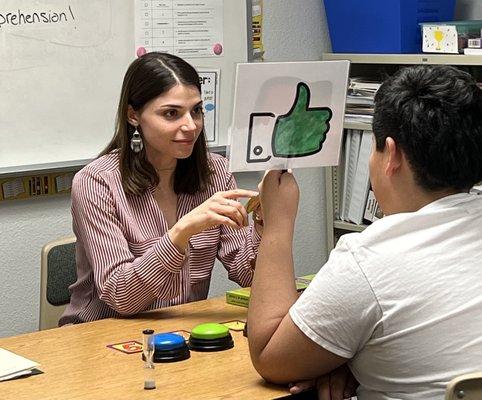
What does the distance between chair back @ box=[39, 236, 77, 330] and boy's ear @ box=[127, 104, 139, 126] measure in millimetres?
410

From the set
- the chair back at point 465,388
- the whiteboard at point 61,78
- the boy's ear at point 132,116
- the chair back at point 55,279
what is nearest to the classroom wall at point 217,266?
the whiteboard at point 61,78

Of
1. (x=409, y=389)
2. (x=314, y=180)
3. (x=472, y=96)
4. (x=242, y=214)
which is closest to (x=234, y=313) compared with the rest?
(x=242, y=214)

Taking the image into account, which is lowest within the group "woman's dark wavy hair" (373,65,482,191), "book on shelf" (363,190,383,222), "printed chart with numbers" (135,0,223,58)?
"book on shelf" (363,190,383,222)

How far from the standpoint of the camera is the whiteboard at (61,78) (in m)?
3.18

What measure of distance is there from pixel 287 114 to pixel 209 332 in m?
0.52

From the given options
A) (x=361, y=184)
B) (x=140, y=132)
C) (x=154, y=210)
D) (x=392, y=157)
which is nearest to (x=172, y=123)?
(x=140, y=132)

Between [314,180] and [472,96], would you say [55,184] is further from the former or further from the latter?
[472,96]

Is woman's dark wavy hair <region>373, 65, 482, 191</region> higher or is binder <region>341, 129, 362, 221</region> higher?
woman's dark wavy hair <region>373, 65, 482, 191</region>

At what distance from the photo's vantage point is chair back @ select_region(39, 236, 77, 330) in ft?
9.23

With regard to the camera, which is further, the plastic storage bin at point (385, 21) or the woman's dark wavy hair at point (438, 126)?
the plastic storage bin at point (385, 21)

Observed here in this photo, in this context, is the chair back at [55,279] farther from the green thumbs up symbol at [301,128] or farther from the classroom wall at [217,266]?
the green thumbs up symbol at [301,128]

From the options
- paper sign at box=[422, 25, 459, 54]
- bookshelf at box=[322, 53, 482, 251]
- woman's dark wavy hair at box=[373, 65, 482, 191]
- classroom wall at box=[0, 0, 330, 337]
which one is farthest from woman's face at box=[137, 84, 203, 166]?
paper sign at box=[422, 25, 459, 54]

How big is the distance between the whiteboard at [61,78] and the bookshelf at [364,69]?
3.09ft

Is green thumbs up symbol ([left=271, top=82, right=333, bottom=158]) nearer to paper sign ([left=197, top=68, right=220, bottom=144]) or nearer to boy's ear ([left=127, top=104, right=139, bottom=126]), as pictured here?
boy's ear ([left=127, top=104, right=139, bottom=126])
